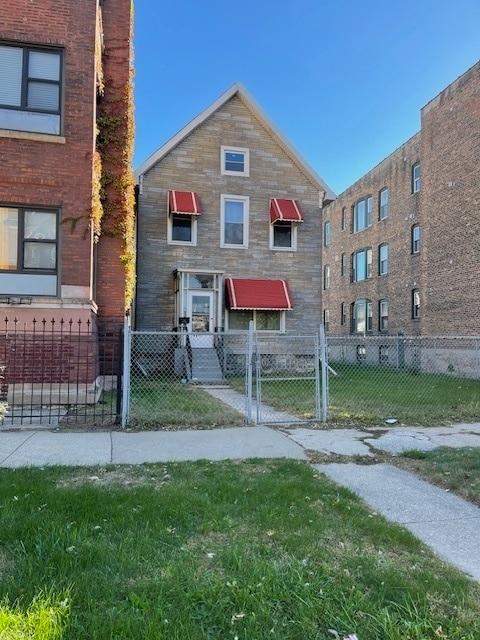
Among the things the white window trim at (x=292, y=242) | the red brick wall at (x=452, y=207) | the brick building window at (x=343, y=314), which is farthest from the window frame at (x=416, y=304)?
the white window trim at (x=292, y=242)

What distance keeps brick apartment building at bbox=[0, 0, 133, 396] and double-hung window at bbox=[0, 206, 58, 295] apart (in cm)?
2

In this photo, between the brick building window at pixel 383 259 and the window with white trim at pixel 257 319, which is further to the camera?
the brick building window at pixel 383 259

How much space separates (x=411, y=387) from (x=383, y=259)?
12945mm

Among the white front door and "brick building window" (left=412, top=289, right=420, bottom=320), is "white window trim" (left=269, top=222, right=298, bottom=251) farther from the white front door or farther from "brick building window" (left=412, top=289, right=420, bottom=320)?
"brick building window" (left=412, top=289, right=420, bottom=320)

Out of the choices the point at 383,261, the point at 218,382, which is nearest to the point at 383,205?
the point at 383,261

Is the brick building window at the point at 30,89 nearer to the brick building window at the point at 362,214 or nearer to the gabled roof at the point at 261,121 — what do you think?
the gabled roof at the point at 261,121

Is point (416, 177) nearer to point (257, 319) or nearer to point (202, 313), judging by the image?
point (257, 319)

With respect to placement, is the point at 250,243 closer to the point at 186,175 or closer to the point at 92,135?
the point at 186,175

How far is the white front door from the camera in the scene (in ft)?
59.1

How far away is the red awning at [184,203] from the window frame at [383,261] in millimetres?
12197

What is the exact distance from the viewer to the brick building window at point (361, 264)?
27.6 metres

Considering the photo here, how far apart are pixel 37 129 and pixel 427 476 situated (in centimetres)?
992

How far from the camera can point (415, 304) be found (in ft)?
75.9

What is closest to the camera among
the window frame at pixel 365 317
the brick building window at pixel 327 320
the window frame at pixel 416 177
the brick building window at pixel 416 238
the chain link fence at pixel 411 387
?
the chain link fence at pixel 411 387
